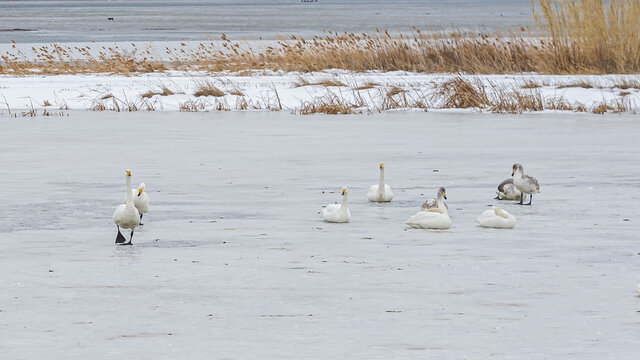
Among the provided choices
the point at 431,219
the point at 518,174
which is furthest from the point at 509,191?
the point at 431,219

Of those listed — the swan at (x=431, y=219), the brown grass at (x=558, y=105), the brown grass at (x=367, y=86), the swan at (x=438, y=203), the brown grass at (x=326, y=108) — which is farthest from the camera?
the brown grass at (x=367, y=86)

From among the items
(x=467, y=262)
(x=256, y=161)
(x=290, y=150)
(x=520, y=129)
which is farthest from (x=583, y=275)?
(x=520, y=129)

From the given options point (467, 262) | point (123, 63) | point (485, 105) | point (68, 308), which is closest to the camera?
point (68, 308)

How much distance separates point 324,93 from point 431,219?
1560 cm

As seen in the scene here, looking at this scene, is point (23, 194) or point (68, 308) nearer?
point (68, 308)

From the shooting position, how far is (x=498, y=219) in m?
9.75

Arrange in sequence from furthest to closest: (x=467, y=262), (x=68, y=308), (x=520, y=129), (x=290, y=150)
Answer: (x=520, y=129) < (x=290, y=150) < (x=467, y=262) < (x=68, y=308)

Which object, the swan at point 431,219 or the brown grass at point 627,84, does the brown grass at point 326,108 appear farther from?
the swan at point 431,219

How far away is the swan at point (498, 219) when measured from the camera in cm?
977

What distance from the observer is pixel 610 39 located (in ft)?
86.7

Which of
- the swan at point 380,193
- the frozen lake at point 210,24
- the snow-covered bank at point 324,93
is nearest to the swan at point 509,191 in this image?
the swan at point 380,193

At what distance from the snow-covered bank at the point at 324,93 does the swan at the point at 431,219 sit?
535 inches

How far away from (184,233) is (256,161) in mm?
5356

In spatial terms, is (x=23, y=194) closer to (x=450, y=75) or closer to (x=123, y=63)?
(x=450, y=75)
